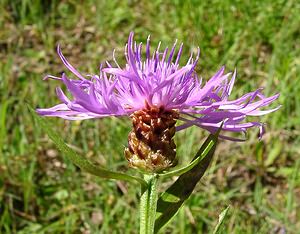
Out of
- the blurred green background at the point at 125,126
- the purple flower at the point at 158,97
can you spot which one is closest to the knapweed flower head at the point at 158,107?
the purple flower at the point at 158,97

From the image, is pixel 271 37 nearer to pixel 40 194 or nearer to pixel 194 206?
pixel 194 206

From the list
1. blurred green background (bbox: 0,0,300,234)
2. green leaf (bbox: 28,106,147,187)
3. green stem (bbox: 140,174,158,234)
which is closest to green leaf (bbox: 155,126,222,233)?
green stem (bbox: 140,174,158,234)

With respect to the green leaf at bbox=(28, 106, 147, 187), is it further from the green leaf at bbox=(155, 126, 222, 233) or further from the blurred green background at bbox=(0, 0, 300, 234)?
the blurred green background at bbox=(0, 0, 300, 234)

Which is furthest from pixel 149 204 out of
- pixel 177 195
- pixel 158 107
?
pixel 158 107

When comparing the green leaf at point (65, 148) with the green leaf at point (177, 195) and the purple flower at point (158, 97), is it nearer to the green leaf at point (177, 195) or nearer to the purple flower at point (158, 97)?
the purple flower at point (158, 97)

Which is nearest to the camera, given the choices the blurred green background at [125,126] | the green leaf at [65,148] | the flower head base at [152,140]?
the green leaf at [65,148]

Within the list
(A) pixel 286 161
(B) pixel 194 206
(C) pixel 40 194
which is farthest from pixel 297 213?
(C) pixel 40 194

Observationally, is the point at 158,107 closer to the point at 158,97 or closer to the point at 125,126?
the point at 158,97
